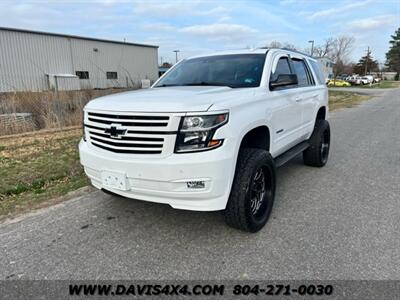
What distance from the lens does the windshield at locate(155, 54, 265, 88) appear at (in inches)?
150

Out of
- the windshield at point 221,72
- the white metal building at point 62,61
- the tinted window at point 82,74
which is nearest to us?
the windshield at point 221,72

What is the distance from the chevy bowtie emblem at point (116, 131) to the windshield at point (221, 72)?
1.45 meters

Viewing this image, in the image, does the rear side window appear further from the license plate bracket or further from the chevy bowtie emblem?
the license plate bracket

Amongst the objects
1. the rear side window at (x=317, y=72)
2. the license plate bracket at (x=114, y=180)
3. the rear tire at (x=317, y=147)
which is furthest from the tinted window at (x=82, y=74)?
the license plate bracket at (x=114, y=180)

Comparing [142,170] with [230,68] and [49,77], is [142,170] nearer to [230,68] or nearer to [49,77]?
[230,68]

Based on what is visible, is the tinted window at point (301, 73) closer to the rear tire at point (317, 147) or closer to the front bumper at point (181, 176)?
the rear tire at point (317, 147)

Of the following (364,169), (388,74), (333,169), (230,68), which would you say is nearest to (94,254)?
(230,68)

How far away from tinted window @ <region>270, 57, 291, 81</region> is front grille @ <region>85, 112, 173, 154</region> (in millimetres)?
1801

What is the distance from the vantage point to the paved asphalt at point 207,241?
2.69m

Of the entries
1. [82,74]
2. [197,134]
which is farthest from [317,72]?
[82,74]

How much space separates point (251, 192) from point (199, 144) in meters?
0.82

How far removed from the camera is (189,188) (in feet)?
8.97

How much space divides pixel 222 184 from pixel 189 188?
0.30 m

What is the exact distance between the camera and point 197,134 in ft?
8.81
